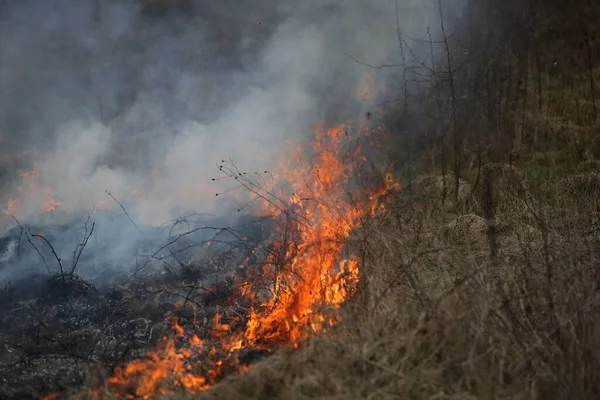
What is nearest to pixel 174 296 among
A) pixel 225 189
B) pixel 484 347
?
pixel 225 189

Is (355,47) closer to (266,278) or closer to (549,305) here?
(266,278)

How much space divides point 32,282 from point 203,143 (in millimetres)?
2911

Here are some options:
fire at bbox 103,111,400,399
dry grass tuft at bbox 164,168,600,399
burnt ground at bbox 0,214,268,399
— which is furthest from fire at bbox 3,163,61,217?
dry grass tuft at bbox 164,168,600,399

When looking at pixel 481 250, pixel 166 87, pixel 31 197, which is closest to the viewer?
pixel 481 250

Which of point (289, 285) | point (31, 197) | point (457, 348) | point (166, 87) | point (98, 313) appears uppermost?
point (166, 87)

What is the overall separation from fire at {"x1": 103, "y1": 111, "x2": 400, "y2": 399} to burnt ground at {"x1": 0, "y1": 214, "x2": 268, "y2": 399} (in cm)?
22

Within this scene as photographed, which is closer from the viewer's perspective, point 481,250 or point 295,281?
point 295,281

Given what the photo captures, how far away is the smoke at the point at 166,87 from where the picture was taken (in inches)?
289

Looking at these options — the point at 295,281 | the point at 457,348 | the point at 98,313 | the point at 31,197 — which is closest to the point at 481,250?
the point at 295,281

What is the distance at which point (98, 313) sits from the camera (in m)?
5.33

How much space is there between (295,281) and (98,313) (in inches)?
82.0

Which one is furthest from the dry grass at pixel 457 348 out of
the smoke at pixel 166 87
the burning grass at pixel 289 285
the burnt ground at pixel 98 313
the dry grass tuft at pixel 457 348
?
the smoke at pixel 166 87

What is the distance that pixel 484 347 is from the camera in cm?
328

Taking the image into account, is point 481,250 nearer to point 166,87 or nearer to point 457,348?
point 457,348
